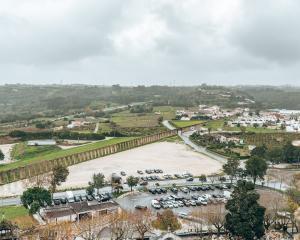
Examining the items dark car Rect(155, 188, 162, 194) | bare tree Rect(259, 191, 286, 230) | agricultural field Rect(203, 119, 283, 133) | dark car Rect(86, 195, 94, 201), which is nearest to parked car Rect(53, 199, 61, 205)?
dark car Rect(86, 195, 94, 201)

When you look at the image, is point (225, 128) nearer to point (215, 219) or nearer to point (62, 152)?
point (62, 152)

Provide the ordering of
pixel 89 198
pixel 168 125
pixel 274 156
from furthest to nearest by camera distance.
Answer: pixel 168 125 < pixel 274 156 < pixel 89 198

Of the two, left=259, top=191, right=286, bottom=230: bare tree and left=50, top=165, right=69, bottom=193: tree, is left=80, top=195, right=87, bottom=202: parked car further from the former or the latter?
left=259, top=191, right=286, bottom=230: bare tree

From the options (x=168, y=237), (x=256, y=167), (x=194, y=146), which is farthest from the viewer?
(x=194, y=146)

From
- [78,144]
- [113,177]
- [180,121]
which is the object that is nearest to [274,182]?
[113,177]

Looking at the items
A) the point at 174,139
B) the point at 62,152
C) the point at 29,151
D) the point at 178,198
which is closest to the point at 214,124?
the point at 174,139

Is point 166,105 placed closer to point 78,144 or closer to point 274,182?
point 78,144
